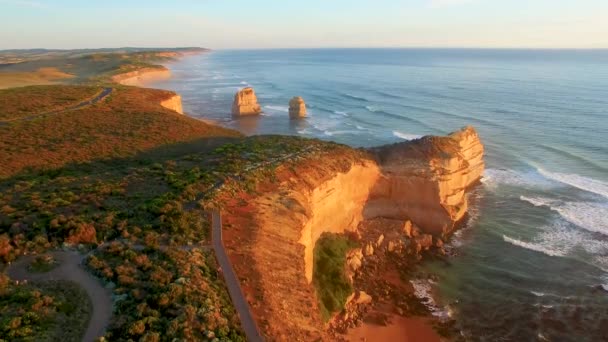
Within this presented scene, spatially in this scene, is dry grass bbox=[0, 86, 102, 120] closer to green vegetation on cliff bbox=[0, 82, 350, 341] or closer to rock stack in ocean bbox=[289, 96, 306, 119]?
green vegetation on cliff bbox=[0, 82, 350, 341]

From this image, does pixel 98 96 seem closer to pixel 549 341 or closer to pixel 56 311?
pixel 56 311

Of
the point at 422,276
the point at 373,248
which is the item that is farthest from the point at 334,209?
the point at 422,276

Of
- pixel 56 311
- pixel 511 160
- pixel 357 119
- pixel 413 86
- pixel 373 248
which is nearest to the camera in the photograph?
pixel 56 311

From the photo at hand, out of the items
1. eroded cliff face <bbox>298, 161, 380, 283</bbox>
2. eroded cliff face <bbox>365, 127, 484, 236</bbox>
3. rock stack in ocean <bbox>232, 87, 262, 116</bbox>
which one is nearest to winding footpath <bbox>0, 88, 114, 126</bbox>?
rock stack in ocean <bbox>232, 87, 262, 116</bbox>

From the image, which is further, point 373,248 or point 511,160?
point 511,160

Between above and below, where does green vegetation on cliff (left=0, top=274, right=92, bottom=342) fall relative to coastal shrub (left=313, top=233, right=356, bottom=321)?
above

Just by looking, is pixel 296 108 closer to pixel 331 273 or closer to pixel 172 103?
pixel 172 103
